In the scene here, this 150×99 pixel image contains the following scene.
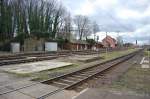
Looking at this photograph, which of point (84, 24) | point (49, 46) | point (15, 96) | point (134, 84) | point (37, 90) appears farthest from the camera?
point (84, 24)

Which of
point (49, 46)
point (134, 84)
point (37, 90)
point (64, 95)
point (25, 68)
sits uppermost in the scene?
point (49, 46)

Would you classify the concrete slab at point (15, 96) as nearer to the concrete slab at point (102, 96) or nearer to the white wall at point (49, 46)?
the concrete slab at point (102, 96)

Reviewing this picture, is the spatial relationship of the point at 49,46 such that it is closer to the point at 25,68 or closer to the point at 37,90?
the point at 25,68

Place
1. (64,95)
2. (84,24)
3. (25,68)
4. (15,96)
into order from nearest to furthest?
1. (15,96)
2. (64,95)
3. (25,68)
4. (84,24)

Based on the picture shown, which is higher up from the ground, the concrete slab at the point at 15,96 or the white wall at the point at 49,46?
the white wall at the point at 49,46

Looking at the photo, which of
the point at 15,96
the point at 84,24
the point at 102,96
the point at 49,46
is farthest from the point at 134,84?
the point at 84,24

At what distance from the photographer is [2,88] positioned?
9.95 meters

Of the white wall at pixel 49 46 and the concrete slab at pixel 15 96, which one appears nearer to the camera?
the concrete slab at pixel 15 96

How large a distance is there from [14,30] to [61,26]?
79.4ft

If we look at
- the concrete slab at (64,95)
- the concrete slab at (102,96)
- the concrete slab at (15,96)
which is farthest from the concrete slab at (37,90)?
the concrete slab at (102,96)

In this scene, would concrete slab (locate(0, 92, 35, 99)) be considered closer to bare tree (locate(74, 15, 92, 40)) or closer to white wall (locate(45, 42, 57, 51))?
white wall (locate(45, 42, 57, 51))

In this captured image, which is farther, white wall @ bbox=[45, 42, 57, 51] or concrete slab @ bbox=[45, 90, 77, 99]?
white wall @ bbox=[45, 42, 57, 51]

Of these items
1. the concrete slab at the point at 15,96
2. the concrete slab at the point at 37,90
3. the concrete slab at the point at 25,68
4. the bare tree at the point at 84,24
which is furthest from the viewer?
the bare tree at the point at 84,24

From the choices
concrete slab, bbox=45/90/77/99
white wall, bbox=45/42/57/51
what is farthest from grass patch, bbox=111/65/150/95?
white wall, bbox=45/42/57/51
